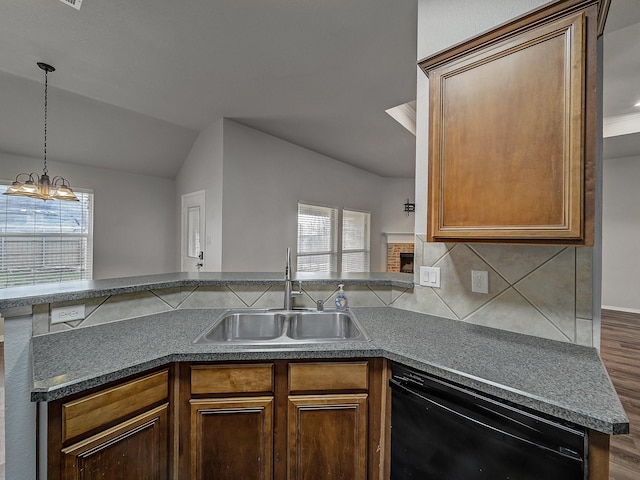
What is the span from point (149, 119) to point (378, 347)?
161 inches

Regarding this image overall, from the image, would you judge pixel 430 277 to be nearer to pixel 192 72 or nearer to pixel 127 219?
pixel 192 72

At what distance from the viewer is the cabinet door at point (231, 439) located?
1184 millimetres

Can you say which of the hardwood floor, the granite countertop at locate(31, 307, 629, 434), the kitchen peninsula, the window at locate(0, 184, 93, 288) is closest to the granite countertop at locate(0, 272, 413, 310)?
the kitchen peninsula

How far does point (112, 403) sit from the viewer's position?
104 cm

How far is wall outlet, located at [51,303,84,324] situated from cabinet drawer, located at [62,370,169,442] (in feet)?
1.98

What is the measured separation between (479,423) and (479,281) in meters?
0.77

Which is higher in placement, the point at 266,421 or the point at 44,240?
the point at 44,240

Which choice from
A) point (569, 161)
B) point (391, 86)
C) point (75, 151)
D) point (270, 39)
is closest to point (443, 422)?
point (569, 161)

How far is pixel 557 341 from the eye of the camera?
51.6 inches

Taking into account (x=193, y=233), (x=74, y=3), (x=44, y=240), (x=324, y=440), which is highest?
(x=74, y=3)

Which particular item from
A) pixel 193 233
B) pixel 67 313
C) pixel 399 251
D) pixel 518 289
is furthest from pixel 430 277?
pixel 399 251

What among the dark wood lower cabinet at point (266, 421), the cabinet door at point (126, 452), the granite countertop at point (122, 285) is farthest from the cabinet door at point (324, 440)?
the granite countertop at point (122, 285)

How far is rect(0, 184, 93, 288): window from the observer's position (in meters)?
3.73

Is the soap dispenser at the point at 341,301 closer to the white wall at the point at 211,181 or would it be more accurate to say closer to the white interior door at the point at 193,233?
the white wall at the point at 211,181
